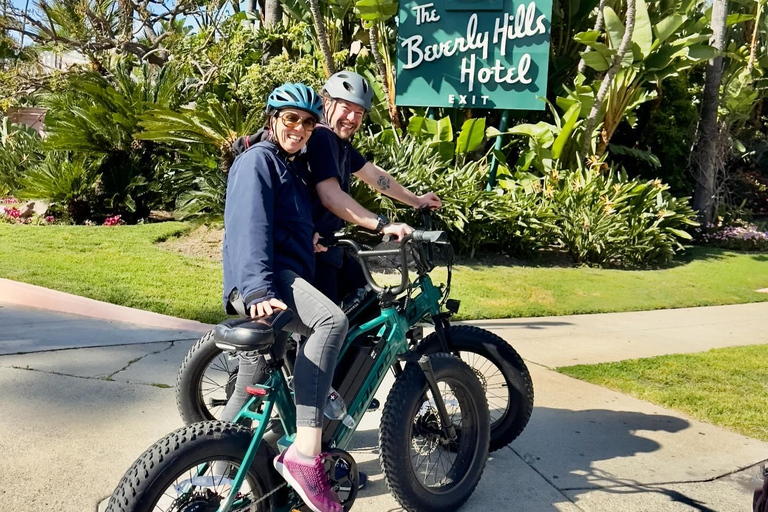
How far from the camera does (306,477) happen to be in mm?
2725

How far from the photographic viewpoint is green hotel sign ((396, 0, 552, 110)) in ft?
39.8

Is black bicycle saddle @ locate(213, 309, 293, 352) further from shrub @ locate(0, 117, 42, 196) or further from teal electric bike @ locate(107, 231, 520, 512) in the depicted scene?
shrub @ locate(0, 117, 42, 196)

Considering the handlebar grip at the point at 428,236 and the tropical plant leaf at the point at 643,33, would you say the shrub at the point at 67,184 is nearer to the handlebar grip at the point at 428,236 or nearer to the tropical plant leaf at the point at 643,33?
the tropical plant leaf at the point at 643,33

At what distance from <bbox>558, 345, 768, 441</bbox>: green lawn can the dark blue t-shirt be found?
2.98 m

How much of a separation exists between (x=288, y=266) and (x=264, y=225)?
267mm

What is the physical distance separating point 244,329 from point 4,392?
8.17 ft

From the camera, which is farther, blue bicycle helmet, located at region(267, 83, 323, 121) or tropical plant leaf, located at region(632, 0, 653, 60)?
tropical plant leaf, located at region(632, 0, 653, 60)

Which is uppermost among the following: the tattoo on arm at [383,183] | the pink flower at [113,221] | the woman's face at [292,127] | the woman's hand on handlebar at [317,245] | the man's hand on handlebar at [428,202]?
the woman's face at [292,127]

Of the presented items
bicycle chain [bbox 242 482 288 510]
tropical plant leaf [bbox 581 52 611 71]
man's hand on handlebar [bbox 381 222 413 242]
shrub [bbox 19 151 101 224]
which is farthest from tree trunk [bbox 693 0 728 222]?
bicycle chain [bbox 242 482 288 510]

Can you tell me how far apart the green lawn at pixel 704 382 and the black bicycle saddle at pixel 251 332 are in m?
3.52

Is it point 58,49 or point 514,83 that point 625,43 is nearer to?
point 514,83

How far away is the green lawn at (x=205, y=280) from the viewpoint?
711 centimetres

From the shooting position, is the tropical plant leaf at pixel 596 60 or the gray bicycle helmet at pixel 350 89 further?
the tropical plant leaf at pixel 596 60

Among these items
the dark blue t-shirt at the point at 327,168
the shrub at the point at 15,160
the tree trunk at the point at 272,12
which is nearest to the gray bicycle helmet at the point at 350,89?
the dark blue t-shirt at the point at 327,168
